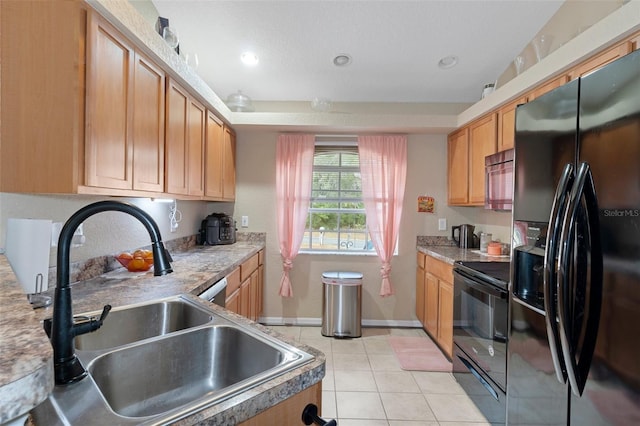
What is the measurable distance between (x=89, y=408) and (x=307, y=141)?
10.4 ft

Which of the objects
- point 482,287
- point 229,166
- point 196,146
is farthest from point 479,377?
point 229,166

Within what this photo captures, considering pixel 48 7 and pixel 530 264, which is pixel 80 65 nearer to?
pixel 48 7

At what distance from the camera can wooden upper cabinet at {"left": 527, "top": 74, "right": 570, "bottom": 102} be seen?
1953 mm

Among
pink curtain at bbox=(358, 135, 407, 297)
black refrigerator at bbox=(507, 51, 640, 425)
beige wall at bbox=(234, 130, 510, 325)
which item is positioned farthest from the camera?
beige wall at bbox=(234, 130, 510, 325)

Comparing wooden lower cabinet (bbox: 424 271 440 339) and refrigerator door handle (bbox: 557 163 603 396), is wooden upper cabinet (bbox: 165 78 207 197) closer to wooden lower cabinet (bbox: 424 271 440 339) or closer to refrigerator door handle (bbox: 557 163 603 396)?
refrigerator door handle (bbox: 557 163 603 396)

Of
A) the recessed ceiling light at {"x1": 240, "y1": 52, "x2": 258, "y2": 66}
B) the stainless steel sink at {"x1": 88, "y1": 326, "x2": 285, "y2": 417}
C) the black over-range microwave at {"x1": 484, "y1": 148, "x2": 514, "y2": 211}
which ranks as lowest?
the stainless steel sink at {"x1": 88, "y1": 326, "x2": 285, "y2": 417}

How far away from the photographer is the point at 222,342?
105cm

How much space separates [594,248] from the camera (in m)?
1.09

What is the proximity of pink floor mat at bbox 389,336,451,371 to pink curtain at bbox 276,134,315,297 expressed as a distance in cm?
128

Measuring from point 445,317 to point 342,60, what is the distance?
2.56m

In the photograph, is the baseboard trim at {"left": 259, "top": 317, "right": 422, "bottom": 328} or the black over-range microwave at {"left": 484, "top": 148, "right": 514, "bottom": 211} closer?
the black over-range microwave at {"left": 484, "top": 148, "right": 514, "bottom": 211}

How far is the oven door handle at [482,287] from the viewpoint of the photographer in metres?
1.78

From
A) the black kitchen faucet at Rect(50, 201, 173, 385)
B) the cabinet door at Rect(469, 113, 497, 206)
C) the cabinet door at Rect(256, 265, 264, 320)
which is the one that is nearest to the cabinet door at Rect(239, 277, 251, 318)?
the cabinet door at Rect(256, 265, 264, 320)

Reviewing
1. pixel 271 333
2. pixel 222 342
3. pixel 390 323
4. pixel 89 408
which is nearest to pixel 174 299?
pixel 222 342
